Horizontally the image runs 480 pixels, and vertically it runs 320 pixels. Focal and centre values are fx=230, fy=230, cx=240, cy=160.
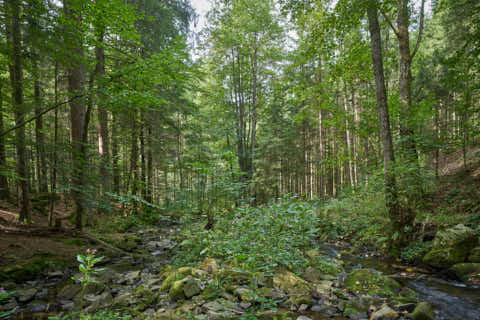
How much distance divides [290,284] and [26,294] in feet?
16.2

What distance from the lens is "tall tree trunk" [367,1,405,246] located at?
613 cm

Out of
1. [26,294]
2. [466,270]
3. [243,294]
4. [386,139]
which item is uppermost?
[386,139]

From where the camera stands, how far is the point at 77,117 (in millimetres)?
7742

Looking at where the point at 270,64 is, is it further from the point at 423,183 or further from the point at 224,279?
the point at 224,279

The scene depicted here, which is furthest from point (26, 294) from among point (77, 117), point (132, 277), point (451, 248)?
point (451, 248)

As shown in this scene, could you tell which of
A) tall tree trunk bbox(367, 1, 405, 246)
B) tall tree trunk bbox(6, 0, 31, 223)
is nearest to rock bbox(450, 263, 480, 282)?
tall tree trunk bbox(367, 1, 405, 246)

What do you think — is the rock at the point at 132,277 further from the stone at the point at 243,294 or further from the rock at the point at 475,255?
the rock at the point at 475,255

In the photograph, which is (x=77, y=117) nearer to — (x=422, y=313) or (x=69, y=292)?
(x=69, y=292)

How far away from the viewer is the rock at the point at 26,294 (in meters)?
4.16

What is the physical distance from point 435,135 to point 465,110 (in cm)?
138

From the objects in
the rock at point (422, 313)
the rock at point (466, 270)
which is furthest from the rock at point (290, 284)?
the rock at point (466, 270)

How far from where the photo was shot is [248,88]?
19906mm

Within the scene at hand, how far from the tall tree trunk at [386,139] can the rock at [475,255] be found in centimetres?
138

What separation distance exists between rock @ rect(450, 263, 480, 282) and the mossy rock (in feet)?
4.95
